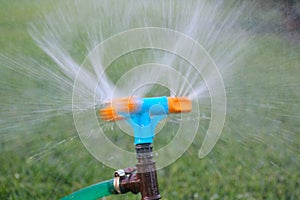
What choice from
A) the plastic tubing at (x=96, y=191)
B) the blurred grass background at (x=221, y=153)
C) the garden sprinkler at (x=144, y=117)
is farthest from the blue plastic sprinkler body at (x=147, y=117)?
the blurred grass background at (x=221, y=153)

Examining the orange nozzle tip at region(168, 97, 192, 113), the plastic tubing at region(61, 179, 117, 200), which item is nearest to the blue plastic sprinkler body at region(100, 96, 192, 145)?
the orange nozzle tip at region(168, 97, 192, 113)

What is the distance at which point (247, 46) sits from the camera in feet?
17.8

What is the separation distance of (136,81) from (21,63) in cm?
346

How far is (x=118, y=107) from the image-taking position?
185 cm

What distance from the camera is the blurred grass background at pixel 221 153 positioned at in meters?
3.63

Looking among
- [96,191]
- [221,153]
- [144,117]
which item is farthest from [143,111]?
[221,153]

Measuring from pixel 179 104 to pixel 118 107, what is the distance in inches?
6.9

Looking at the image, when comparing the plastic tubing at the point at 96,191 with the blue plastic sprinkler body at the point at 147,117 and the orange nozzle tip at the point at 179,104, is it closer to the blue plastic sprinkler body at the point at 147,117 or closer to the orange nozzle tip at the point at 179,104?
the blue plastic sprinkler body at the point at 147,117

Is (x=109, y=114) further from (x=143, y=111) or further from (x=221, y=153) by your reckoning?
(x=221, y=153)

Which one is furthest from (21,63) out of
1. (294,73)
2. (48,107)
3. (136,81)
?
(136,81)

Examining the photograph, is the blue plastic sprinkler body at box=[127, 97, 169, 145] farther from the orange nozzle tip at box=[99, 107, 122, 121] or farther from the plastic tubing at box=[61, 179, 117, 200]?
the plastic tubing at box=[61, 179, 117, 200]

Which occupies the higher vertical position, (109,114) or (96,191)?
(109,114)

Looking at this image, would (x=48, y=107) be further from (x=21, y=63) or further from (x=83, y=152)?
(x=21, y=63)

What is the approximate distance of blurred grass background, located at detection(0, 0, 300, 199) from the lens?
3633 mm
